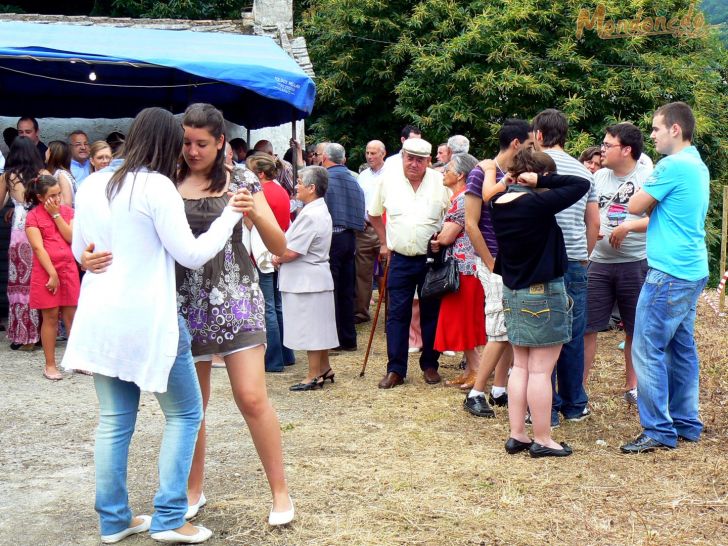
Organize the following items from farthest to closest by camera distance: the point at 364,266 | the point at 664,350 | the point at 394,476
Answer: the point at 364,266 → the point at 664,350 → the point at 394,476

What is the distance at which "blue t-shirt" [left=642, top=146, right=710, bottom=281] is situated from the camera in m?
5.33

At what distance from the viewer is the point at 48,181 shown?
7.81 meters

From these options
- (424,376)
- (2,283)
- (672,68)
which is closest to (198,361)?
Answer: (424,376)

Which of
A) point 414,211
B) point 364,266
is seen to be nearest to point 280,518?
point 414,211

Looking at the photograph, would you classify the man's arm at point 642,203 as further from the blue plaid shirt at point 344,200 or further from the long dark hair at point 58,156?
the long dark hair at point 58,156

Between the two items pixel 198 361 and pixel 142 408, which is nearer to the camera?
pixel 198 361

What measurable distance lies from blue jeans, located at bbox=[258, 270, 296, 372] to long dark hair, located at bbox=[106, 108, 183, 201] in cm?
413

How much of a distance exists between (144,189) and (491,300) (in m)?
3.35

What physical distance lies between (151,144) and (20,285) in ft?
17.0

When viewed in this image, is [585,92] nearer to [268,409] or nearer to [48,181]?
[48,181]

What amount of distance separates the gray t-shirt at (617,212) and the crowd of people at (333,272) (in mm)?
14

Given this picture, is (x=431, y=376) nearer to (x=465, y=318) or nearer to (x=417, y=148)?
(x=465, y=318)

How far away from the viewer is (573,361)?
6027mm

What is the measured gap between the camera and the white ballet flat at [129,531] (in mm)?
4016
